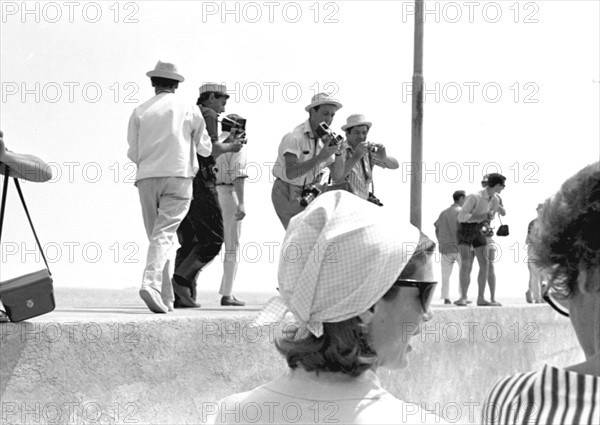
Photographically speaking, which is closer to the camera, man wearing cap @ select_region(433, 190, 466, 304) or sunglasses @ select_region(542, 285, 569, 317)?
sunglasses @ select_region(542, 285, 569, 317)

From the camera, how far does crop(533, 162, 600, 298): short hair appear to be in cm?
197

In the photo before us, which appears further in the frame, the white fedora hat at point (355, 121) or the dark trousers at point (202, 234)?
the white fedora hat at point (355, 121)

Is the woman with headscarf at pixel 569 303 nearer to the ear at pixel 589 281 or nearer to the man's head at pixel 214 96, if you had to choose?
the ear at pixel 589 281

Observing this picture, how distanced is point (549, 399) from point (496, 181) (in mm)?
10722

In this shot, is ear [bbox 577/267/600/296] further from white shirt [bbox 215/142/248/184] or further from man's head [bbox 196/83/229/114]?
white shirt [bbox 215/142/248/184]

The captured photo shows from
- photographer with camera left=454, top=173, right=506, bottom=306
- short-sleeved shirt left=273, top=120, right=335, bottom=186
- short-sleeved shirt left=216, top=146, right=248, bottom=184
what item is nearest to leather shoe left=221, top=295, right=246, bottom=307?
short-sleeved shirt left=216, top=146, right=248, bottom=184

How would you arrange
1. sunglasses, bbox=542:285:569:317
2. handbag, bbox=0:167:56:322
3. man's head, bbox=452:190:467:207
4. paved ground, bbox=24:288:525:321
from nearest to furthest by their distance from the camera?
1. sunglasses, bbox=542:285:569:317
2. handbag, bbox=0:167:56:322
3. paved ground, bbox=24:288:525:321
4. man's head, bbox=452:190:467:207

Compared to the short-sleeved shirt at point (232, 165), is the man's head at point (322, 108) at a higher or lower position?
higher

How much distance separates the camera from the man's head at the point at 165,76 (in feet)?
24.2

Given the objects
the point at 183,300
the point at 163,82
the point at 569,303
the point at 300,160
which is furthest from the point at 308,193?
the point at 569,303

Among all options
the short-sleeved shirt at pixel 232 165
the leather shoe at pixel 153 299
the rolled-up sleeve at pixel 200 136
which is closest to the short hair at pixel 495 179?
the short-sleeved shirt at pixel 232 165

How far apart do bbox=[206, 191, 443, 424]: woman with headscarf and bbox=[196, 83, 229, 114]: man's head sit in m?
6.06

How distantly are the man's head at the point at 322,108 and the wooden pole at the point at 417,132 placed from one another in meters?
2.61

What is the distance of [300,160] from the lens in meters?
8.38
